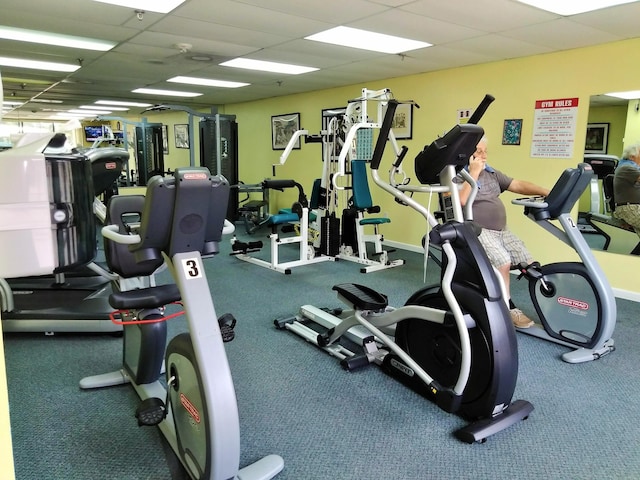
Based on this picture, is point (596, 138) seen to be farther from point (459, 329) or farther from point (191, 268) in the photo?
point (191, 268)

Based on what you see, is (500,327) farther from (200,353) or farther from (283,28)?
(283,28)

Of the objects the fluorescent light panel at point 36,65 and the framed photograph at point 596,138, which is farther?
the fluorescent light panel at point 36,65

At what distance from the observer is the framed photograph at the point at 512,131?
4.78 m

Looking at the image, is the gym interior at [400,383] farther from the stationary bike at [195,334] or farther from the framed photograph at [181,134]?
the framed photograph at [181,134]

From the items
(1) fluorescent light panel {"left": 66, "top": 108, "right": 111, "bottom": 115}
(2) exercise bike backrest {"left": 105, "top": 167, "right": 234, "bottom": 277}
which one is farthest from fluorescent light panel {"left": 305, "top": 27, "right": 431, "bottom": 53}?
(1) fluorescent light panel {"left": 66, "top": 108, "right": 111, "bottom": 115}

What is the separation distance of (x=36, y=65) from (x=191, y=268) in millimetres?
5467

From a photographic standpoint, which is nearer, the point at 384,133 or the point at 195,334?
the point at 195,334

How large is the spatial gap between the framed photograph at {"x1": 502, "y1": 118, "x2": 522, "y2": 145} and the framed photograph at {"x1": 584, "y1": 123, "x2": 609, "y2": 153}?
0.67 m

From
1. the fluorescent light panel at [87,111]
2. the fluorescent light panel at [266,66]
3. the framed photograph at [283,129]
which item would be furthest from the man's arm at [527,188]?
the fluorescent light panel at [87,111]

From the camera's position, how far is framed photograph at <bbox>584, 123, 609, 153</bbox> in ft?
13.9

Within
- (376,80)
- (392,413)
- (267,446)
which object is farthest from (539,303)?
(376,80)

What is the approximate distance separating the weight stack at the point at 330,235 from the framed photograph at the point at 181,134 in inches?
275

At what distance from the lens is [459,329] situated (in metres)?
2.05

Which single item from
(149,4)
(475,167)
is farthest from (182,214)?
(149,4)
